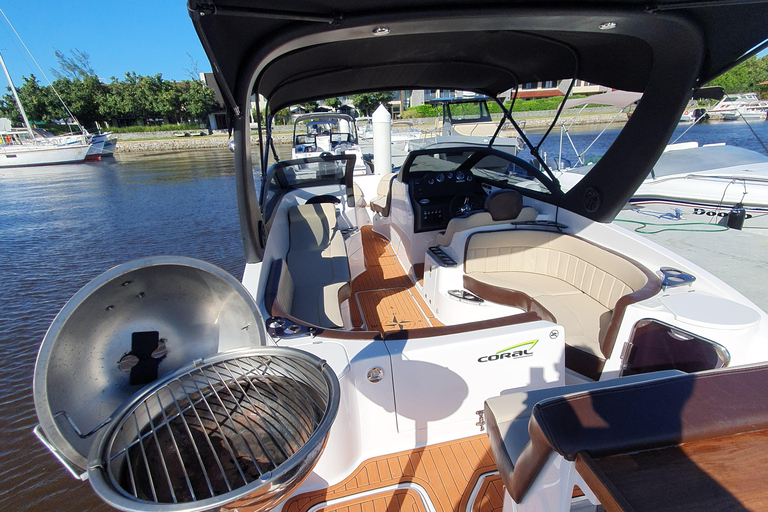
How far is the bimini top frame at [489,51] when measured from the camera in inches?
61.4

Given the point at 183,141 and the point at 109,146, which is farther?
the point at 183,141

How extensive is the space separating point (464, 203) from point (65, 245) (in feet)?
27.1

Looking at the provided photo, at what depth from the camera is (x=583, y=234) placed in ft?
8.91

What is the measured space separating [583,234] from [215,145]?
110ft

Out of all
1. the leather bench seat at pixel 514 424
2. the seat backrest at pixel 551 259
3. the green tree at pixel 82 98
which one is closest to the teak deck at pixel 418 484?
the leather bench seat at pixel 514 424

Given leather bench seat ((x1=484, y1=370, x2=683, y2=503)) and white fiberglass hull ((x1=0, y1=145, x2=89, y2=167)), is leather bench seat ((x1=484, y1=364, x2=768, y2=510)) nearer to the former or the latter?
leather bench seat ((x1=484, y1=370, x2=683, y2=503))

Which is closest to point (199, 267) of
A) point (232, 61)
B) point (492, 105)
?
point (232, 61)

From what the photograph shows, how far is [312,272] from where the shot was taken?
3258mm

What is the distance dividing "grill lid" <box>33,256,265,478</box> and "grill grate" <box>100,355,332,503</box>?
8 cm

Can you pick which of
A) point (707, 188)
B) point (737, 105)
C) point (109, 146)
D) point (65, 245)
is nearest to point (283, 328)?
point (707, 188)

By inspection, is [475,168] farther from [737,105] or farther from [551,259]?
[737,105]

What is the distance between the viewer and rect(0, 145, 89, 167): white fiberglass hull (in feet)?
70.8

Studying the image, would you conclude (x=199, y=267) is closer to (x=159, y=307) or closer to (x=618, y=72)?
(x=159, y=307)

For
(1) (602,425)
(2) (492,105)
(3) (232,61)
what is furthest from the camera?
(2) (492,105)
